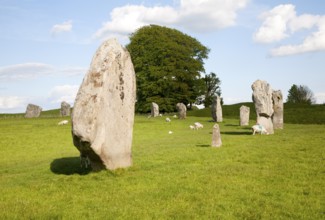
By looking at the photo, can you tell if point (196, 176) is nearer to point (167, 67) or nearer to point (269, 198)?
point (269, 198)

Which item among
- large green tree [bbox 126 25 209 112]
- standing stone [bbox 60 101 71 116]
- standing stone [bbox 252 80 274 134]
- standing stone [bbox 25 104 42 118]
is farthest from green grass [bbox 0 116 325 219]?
large green tree [bbox 126 25 209 112]

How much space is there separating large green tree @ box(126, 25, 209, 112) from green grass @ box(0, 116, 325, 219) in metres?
50.5

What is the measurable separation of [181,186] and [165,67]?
60.3 m

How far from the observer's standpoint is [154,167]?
1653cm

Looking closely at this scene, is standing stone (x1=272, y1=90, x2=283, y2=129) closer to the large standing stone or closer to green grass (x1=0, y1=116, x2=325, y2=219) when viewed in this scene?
green grass (x1=0, y1=116, x2=325, y2=219)

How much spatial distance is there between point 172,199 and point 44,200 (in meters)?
4.17

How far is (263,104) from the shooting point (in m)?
31.8

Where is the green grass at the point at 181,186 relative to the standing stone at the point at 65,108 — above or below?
below

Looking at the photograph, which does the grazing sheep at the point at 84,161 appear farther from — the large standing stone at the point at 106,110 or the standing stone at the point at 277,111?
the standing stone at the point at 277,111

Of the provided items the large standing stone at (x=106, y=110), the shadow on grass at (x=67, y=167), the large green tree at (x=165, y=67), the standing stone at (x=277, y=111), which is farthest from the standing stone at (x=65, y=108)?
the large standing stone at (x=106, y=110)

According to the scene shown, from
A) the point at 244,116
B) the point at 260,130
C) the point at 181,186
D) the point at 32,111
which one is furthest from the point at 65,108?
the point at 181,186

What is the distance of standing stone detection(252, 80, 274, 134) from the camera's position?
31609mm

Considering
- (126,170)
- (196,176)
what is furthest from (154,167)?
(196,176)

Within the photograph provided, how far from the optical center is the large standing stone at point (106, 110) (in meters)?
14.5
